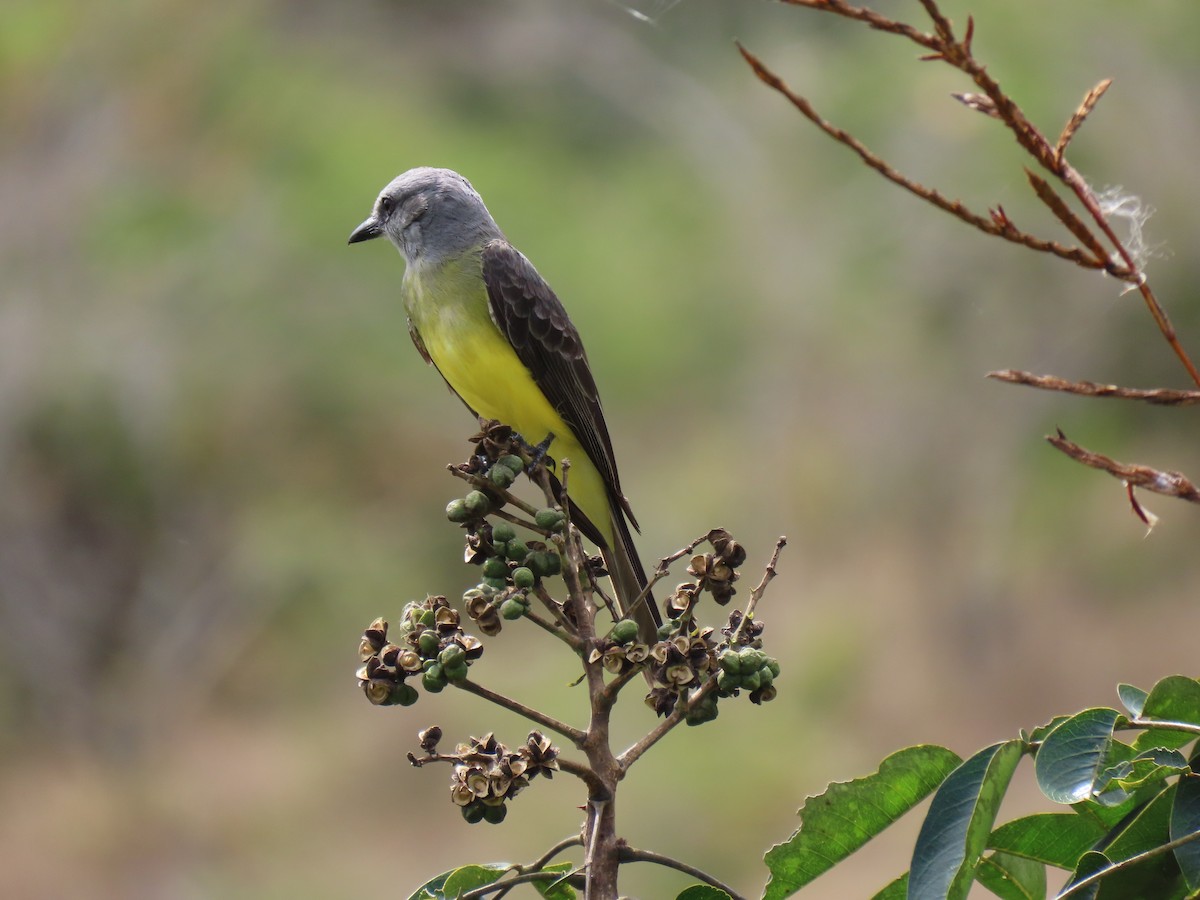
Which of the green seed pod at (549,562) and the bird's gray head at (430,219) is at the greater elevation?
the bird's gray head at (430,219)

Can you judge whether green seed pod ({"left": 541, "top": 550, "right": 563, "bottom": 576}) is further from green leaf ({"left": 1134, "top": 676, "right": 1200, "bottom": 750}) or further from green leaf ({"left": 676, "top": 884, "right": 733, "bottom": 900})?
green leaf ({"left": 1134, "top": 676, "right": 1200, "bottom": 750})

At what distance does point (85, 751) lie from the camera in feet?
36.9

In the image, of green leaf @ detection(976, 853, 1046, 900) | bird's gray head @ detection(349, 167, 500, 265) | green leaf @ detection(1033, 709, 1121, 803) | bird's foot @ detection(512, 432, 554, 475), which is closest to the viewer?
green leaf @ detection(1033, 709, 1121, 803)

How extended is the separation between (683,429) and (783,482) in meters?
1.41

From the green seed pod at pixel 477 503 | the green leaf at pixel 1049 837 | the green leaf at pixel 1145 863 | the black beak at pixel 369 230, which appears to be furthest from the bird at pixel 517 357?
the green leaf at pixel 1145 863

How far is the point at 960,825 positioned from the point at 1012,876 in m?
0.15

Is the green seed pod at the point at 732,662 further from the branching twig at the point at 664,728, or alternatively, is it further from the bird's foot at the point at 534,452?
the bird's foot at the point at 534,452

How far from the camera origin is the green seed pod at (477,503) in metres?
1.48

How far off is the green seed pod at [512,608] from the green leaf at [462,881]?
230 millimetres

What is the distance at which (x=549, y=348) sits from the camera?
2.74m

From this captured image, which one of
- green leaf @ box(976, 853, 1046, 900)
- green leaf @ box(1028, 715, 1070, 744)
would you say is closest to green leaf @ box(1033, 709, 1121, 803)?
green leaf @ box(1028, 715, 1070, 744)

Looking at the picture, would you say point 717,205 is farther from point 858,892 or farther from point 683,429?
point 858,892

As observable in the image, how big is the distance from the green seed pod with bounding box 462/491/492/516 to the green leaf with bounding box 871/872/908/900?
572 mm

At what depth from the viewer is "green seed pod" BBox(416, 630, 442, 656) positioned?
126 centimetres
